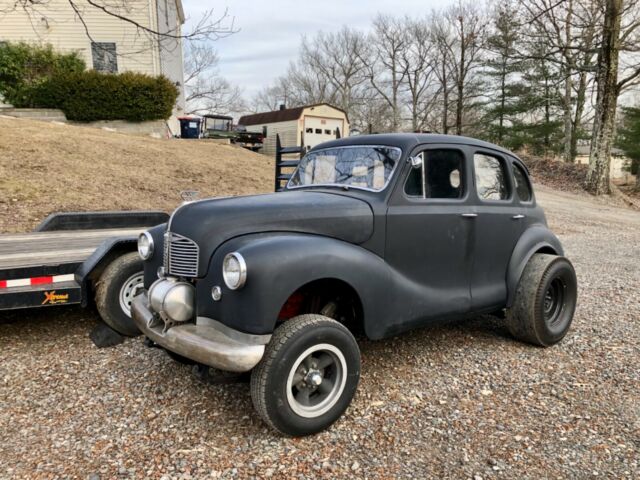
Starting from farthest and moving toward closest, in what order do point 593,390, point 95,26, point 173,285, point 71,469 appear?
point 95,26, point 593,390, point 173,285, point 71,469

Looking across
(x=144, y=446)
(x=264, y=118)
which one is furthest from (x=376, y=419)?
(x=264, y=118)

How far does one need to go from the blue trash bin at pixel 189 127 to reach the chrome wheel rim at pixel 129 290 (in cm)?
2152

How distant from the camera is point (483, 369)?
3.82m

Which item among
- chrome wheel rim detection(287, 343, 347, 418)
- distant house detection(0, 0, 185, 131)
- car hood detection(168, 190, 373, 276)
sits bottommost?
chrome wheel rim detection(287, 343, 347, 418)

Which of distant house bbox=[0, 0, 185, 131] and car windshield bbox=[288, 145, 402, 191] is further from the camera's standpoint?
distant house bbox=[0, 0, 185, 131]

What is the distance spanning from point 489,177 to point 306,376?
246 centimetres

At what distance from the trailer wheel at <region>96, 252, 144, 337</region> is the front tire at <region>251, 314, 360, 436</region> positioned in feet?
6.39

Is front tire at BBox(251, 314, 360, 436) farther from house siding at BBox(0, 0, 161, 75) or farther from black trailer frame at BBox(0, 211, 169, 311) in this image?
house siding at BBox(0, 0, 161, 75)

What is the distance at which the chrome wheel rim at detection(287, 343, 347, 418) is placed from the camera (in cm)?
285

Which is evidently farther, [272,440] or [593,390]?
[593,390]

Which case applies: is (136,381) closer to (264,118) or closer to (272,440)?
(272,440)

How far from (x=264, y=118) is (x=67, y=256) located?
33.1m

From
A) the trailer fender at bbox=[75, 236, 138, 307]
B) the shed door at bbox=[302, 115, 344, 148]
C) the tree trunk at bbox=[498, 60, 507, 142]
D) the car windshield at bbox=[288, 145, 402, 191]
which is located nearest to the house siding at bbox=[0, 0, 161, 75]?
the shed door at bbox=[302, 115, 344, 148]

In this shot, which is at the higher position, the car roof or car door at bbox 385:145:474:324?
the car roof
